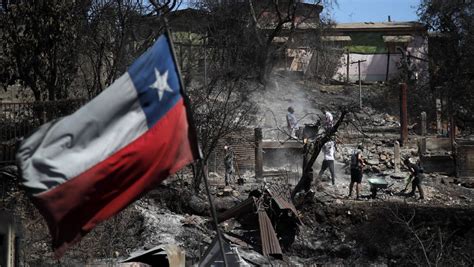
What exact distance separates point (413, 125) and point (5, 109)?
56.8 ft

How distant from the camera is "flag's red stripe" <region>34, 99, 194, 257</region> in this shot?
6.08 meters

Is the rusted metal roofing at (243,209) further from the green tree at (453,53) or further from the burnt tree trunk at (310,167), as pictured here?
the green tree at (453,53)

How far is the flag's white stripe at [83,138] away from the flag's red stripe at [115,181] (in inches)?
3.0

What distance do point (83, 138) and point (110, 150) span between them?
0.24 metres

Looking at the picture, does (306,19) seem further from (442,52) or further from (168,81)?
(168,81)

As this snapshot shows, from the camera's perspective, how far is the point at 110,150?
625cm

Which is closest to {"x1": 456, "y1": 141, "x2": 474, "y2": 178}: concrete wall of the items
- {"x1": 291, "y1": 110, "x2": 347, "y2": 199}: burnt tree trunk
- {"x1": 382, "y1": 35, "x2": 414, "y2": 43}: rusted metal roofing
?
{"x1": 291, "y1": 110, "x2": 347, "y2": 199}: burnt tree trunk

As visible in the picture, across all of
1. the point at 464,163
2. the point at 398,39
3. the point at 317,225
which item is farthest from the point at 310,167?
the point at 398,39

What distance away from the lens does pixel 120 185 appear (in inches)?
249

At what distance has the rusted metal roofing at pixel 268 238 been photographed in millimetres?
17047

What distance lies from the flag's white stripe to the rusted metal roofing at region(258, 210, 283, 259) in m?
10.8

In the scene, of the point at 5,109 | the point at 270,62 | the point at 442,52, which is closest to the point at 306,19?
the point at 270,62

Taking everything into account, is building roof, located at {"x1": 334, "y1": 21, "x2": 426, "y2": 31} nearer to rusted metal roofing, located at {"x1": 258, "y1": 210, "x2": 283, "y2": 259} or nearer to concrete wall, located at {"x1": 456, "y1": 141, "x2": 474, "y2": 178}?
concrete wall, located at {"x1": 456, "y1": 141, "x2": 474, "y2": 178}

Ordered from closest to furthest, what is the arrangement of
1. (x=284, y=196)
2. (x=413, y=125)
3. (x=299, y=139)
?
1. (x=284, y=196)
2. (x=299, y=139)
3. (x=413, y=125)
